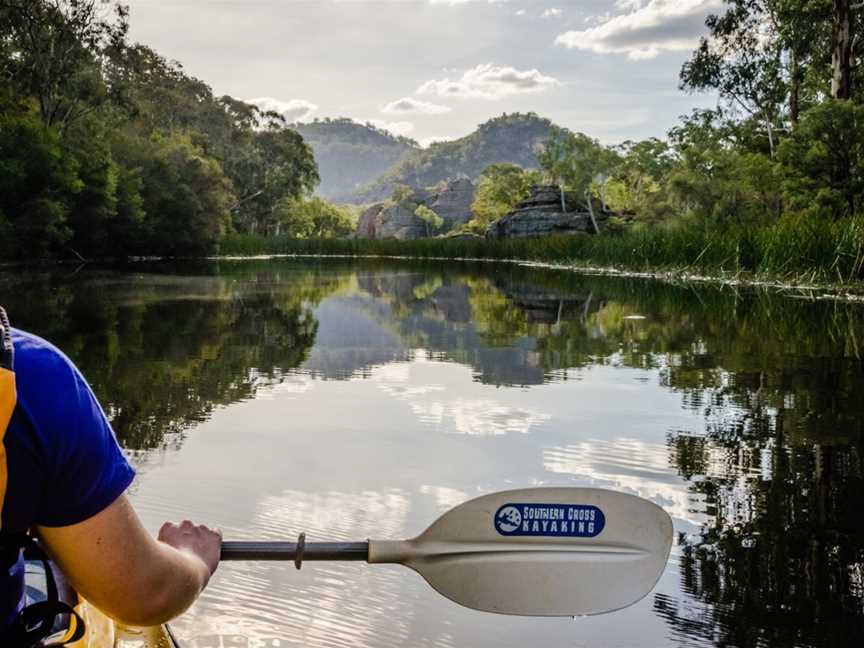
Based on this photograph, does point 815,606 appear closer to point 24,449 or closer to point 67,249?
point 24,449

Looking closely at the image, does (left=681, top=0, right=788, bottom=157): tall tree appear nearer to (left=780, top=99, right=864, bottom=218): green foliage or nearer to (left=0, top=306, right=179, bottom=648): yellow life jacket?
(left=780, top=99, right=864, bottom=218): green foliage

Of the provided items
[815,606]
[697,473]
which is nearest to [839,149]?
[697,473]

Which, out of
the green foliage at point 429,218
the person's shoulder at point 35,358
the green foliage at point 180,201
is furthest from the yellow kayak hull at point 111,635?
the green foliage at point 429,218

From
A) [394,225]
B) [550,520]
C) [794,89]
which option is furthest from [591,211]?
[394,225]

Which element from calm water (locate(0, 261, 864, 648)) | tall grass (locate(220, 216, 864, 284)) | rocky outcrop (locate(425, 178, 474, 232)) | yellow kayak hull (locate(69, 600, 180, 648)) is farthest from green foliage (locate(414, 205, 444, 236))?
yellow kayak hull (locate(69, 600, 180, 648))

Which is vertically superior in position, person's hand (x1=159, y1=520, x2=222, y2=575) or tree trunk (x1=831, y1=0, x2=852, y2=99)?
tree trunk (x1=831, y1=0, x2=852, y2=99)

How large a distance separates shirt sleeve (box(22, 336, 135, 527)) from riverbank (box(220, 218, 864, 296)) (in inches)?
543

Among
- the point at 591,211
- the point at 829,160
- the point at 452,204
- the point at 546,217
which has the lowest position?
the point at 546,217

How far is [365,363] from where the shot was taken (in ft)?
25.5

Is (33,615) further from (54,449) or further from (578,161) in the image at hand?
(578,161)

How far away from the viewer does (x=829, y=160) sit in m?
16.7

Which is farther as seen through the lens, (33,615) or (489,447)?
(489,447)

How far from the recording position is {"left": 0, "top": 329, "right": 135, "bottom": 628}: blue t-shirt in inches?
42.5

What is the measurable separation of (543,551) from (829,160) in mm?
16918
